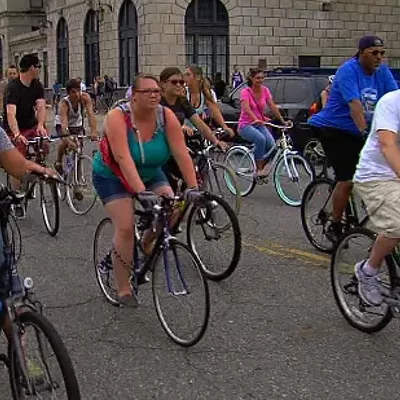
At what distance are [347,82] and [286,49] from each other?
1293 inches

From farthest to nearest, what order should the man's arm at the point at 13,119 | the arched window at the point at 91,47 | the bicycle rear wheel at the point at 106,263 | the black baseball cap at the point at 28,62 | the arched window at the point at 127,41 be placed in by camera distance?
1. the arched window at the point at 91,47
2. the arched window at the point at 127,41
3. the black baseball cap at the point at 28,62
4. the man's arm at the point at 13,119
5. the bicycle rear wheel at the point at 106,263

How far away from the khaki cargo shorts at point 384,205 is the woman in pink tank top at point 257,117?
5476 millimetres

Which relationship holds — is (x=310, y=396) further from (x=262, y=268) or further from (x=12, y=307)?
(x=262, y=268)

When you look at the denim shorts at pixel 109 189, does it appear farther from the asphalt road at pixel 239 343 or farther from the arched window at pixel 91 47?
the arched window at pixel 91 47

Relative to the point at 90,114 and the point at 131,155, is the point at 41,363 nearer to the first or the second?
the point at 131,155

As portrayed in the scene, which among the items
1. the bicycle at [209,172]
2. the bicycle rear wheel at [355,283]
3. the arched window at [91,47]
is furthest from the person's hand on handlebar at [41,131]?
the arched window at [91,47]

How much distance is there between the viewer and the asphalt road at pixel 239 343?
421 centimetres

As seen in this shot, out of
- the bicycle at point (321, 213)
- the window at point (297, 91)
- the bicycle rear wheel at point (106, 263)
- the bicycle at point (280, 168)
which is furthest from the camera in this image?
the window at point (297, 91)

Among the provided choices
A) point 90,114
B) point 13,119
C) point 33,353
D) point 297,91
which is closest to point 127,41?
point 297,91

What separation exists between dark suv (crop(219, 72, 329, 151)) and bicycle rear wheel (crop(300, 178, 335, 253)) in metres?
7.59

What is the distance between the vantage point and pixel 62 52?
149ft

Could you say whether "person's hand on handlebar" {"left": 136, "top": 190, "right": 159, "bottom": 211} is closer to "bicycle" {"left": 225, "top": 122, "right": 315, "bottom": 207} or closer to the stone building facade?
"bicycle" {"left": 225, "top": 122, "right": 315, "bottom": 207}

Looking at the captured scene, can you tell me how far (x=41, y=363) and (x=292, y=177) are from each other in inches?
264

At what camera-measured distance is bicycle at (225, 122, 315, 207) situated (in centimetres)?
966
